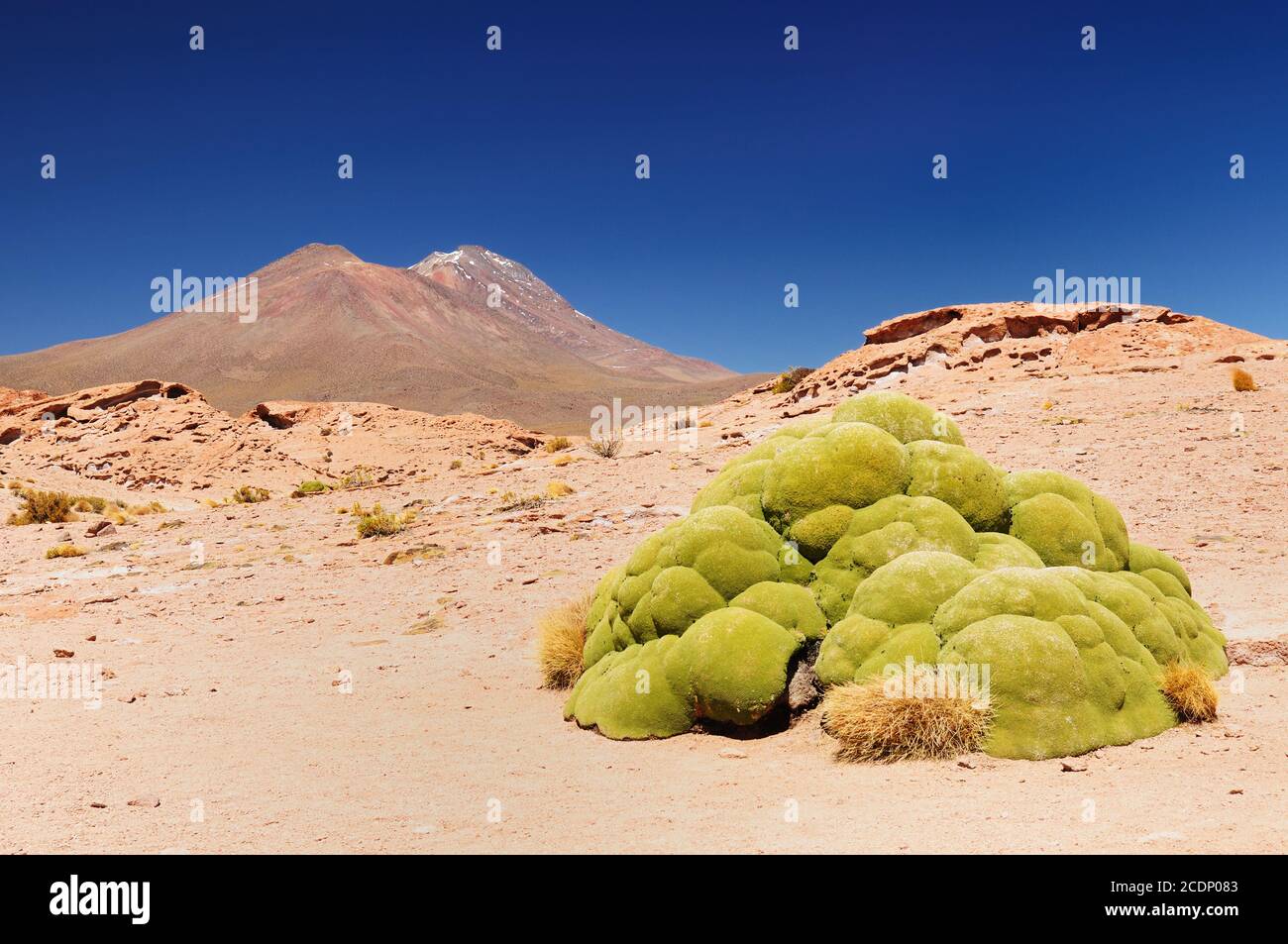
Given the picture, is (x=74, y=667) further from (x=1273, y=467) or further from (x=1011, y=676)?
(x=1273, y=467)

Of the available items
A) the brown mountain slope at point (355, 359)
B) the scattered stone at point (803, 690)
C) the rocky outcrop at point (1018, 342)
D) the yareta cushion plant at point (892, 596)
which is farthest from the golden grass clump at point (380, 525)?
the brown mountain slope at point (355, 359)

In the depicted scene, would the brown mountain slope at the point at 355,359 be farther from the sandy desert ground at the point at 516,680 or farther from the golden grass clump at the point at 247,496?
the sandy desert ground at the point at 516,680

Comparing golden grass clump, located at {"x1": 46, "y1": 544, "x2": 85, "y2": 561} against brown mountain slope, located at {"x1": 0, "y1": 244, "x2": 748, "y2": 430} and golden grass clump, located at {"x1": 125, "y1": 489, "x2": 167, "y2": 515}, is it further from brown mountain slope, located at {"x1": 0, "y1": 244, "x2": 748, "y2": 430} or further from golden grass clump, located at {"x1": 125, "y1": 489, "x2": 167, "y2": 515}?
brown mountain slope, located at {"x1": 0, "y1": 244, "x2": 748, "y2": 430}

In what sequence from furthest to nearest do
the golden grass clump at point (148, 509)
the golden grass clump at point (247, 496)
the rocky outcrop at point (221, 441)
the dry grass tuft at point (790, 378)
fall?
the dry grass tuft at point (790, 378) → the rocky outcrop at point (221, 441) → the golden grass clump at point (247, 496) → the golden grass clump at point (148, 509)

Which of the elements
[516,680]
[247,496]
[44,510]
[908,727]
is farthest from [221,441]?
[908,727]

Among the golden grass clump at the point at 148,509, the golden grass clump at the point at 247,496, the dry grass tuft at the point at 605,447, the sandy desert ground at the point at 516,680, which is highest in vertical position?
the dry grass tuft at the point at 605,447

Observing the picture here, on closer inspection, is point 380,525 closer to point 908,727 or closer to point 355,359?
point 908,727
